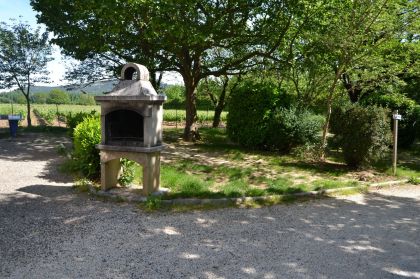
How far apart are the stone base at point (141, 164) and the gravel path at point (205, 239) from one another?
0.60 metres

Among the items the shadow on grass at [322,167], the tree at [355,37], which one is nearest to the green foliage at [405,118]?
the tree at [355,37]

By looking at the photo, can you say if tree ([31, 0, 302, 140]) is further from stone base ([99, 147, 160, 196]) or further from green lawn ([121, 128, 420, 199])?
stone base ([99, 147, 160, 196])

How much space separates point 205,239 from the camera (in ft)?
17.4

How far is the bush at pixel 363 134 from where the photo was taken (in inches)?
404

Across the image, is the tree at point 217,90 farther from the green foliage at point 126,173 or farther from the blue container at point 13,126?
the green foliage at point 126,173

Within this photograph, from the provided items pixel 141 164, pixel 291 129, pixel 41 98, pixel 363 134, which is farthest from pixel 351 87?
pixel 41 98

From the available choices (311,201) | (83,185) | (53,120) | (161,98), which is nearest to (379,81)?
(311,201)

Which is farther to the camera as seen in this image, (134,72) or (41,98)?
(41,98)

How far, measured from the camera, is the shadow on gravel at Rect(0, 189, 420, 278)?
4363 mm

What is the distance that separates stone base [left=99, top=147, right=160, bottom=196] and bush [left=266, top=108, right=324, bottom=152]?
A: 6812mm

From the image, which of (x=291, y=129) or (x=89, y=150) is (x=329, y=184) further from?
(x=89, y=150)

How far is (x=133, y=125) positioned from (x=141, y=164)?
85cm

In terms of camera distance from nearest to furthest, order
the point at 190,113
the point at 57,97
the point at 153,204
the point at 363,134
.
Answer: the point at 153,204 < the point at 363,134 < the point at 190,113 < the point at 57,97

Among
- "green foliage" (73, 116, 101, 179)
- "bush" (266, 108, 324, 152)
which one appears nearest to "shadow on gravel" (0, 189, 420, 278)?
"green foliage" (73, 116, 101, 179)
